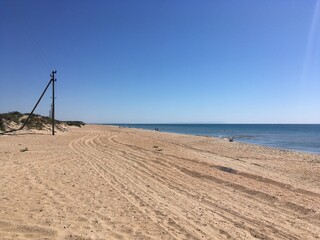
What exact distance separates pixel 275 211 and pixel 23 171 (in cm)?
914

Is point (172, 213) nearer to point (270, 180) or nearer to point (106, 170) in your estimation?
point (106, 170)

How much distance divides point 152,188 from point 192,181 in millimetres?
2224

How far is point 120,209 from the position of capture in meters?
7.41

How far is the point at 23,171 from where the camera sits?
11.4 m

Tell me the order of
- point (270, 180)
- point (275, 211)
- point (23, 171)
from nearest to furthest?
point (275, 211)
point (23, 171)
point (270, 180)

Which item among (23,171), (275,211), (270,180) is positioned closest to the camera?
(275,211)

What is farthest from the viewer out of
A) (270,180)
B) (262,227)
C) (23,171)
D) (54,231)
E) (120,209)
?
(270,180)

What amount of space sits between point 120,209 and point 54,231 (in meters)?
2.00

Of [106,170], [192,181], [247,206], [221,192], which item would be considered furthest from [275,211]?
[106,170]

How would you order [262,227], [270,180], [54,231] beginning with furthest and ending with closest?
1. [270,180]
2. [262,227]
3. [54,231]

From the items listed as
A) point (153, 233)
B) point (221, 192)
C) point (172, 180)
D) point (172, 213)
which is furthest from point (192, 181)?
→ point (153, 233)

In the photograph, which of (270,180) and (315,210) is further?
(270,180)

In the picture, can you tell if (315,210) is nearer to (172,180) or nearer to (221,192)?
(221,192)

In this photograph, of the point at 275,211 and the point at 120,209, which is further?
the point at 275,211
